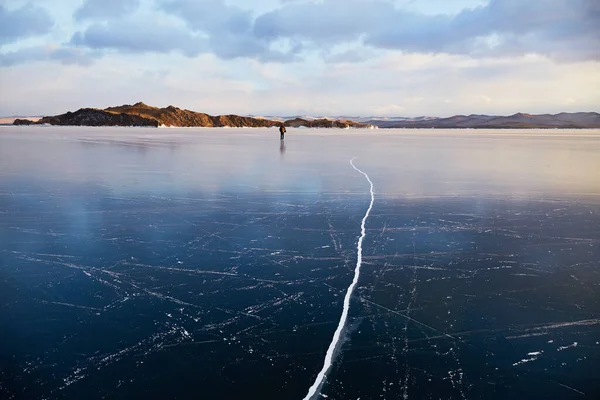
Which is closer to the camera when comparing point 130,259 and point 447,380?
→ point 447,380

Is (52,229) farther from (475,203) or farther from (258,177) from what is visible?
(475,203)

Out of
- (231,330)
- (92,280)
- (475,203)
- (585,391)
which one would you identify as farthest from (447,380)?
(475,203)

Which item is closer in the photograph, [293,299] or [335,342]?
[335,342]

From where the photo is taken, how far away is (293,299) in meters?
3.62

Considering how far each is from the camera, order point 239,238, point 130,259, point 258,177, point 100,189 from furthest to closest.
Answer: point 258,177 < point 100,189 < point 239,238 < point 130,259

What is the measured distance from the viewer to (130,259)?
457 centimetres

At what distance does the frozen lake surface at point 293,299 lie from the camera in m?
2.59

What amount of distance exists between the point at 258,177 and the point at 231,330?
315 inches

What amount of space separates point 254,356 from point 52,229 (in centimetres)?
410

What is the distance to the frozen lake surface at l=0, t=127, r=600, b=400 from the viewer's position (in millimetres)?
2594

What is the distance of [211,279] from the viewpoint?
4.05m

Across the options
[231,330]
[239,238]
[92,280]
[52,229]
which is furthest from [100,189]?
[231,330]

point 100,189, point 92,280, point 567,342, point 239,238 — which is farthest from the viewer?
point 100,189

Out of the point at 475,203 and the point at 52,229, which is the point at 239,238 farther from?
the point at 475,203
